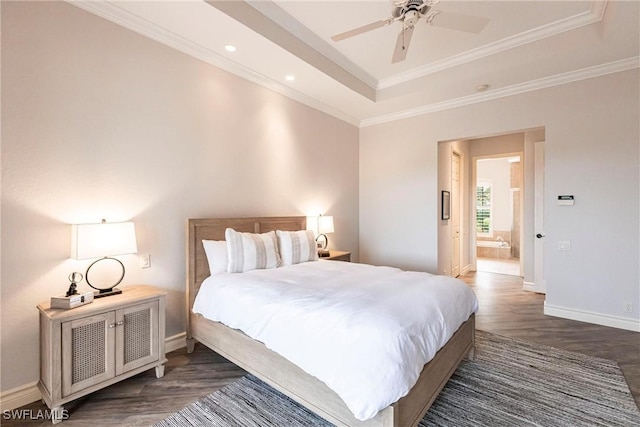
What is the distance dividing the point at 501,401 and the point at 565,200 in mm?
2837

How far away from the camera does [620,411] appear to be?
1.94 metres

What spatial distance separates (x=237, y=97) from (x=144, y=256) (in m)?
2.02

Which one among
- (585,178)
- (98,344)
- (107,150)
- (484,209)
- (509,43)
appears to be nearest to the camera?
(98,344)

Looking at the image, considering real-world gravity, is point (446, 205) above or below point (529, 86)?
below

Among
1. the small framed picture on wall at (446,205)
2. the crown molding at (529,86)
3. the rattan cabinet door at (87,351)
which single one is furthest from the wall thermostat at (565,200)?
the rattan cabinet door at (87,351)

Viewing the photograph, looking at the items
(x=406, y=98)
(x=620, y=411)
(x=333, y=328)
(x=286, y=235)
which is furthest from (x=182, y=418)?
(x=406, y=98)

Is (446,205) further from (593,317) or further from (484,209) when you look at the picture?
(484,209)

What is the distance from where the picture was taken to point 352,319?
5.51ft

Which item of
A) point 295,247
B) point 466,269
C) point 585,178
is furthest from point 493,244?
point 295,247

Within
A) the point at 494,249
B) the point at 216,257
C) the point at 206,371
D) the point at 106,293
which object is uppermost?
the point at 216,257

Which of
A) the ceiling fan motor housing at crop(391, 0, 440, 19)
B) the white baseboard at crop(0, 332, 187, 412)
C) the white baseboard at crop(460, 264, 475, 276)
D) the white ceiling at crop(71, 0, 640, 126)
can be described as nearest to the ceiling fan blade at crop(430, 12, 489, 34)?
the ceiling fan motor housing at crop(391, 0, 440, 19)

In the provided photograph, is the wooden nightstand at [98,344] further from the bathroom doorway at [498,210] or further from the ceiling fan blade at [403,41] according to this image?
the bathroom doorway at [498,210]

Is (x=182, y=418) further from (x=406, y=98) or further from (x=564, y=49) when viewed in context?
(x=564, y=49)

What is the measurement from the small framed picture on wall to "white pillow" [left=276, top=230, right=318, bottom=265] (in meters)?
2.61
